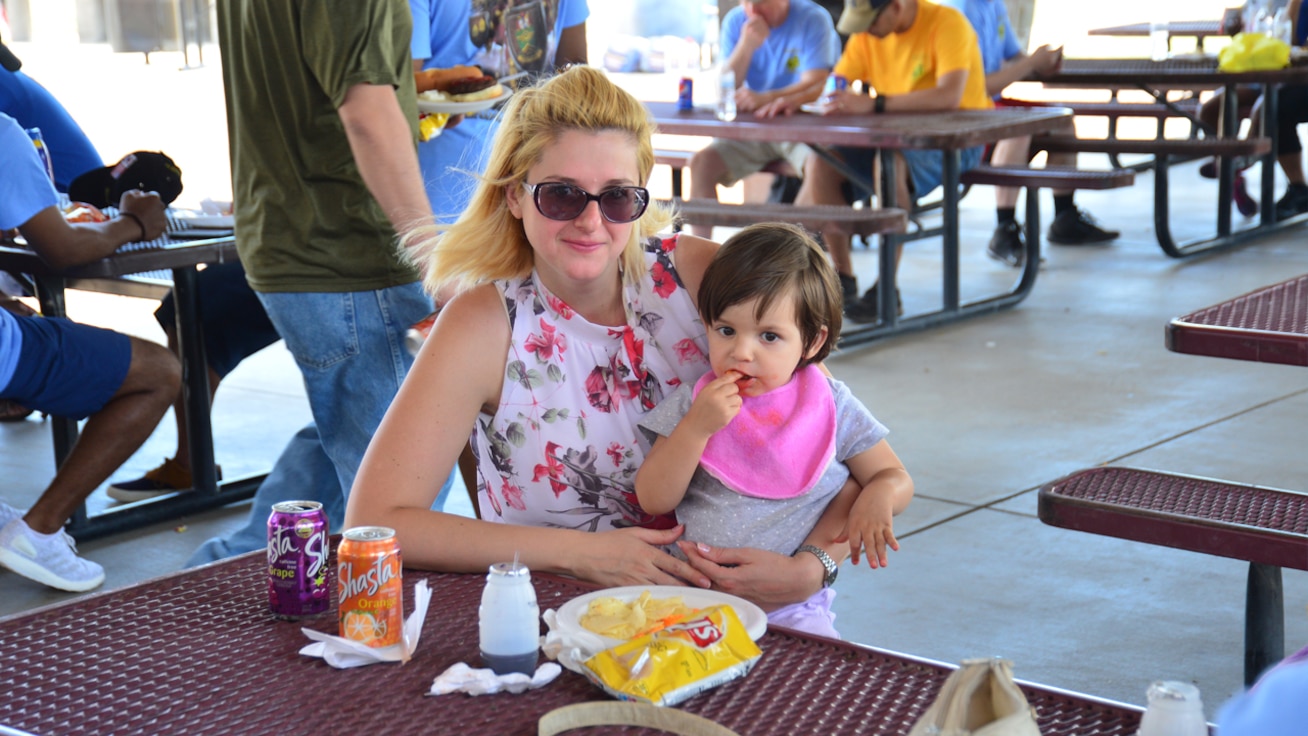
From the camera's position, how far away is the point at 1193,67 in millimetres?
7863

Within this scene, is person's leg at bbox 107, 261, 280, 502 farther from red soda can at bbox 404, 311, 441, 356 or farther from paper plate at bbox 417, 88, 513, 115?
red soda can at bbox 404, 311, 441, 356

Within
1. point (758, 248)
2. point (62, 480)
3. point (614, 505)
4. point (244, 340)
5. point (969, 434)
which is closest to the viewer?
point (758, 248)

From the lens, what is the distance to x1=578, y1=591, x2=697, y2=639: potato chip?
1590 millimetres

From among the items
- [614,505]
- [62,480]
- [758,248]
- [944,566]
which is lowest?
[944,566]

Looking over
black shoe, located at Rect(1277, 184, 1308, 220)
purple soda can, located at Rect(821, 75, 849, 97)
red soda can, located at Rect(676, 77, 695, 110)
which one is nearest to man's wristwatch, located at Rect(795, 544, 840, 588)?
red soda can, located at Rect(676, 77, 695, 110)

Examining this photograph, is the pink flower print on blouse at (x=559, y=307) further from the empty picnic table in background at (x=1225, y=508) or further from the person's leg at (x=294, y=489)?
the person's leg at (x=294, y=489)

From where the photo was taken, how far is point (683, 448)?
206 centimetres

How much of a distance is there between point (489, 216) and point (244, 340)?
233 centimetres

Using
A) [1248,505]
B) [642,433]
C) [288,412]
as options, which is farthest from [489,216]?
[288,412]

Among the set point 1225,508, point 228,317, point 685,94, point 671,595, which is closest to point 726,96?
point 685,94

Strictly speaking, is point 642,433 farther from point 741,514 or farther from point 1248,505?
point 1248,505

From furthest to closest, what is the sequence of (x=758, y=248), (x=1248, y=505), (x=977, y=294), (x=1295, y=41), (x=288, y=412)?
1. (x=1295, y=41)
2. (x=977, y=294)
3. (x=288, y=412)
4. (x=1248, y=505)
5. (x=758, y=248)

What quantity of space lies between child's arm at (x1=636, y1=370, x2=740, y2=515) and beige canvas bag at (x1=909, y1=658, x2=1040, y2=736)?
0.89 m

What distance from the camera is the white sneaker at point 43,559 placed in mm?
3639
